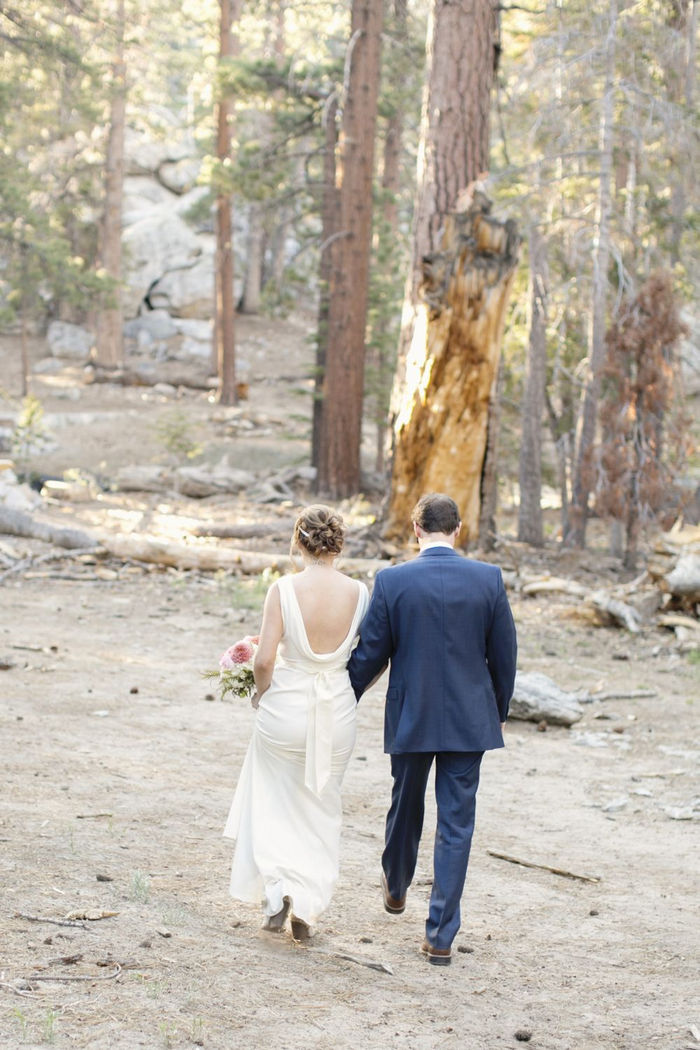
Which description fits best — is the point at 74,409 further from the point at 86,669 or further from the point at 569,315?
the point at 86,669

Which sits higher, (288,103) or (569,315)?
(288,103)

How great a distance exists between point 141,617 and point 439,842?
7.30 m

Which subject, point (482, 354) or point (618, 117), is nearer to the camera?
point (482, 354)

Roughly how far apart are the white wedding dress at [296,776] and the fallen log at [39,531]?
983cm

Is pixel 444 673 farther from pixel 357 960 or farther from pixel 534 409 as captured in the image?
pixel 534 409

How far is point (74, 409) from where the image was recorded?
98.4 ft

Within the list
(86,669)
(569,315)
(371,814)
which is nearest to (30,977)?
(371,814)

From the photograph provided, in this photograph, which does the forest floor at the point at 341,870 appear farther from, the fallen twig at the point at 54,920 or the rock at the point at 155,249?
the rock at the point at 155,249

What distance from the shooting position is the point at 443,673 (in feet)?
15.0

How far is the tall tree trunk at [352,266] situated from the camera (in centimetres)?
1833

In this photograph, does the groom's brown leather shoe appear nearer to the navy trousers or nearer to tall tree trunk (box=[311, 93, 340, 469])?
the navy trousers

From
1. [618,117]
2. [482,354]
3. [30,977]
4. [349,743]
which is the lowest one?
[30,977]

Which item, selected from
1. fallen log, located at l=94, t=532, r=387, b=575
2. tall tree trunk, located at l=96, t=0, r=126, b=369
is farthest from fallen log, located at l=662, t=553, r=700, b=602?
tall tree trunk, located at l=96, t=0, r=126, b=369

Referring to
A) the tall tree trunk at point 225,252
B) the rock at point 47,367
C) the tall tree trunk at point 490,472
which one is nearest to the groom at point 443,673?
the tall tree trunk at point 490,472
